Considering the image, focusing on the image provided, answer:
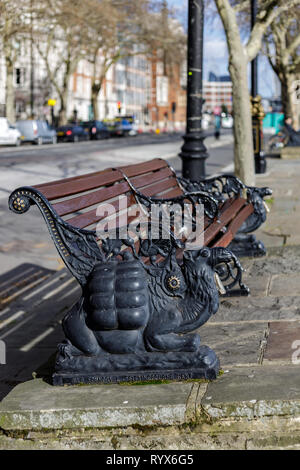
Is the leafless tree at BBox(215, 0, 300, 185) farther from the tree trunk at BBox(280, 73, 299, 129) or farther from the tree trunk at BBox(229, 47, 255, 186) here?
the tree trunk at BBox(280, 73, 299, 129)

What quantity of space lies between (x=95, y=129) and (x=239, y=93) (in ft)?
165

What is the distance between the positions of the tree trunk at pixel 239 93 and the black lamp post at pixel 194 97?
3.54 metres

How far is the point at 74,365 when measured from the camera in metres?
3.91

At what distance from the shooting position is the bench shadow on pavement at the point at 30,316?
526 centimetres

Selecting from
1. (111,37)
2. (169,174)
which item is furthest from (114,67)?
(169,174)

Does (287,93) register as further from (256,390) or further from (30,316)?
(256,390)

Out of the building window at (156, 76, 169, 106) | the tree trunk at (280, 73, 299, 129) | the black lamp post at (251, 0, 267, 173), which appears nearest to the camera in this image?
the black lamp post at (251, 0, 267, 173)

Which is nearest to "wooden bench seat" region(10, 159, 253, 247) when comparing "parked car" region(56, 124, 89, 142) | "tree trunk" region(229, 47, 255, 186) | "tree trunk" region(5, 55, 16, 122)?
"tree trunk" region(229, 47, 255, 186)

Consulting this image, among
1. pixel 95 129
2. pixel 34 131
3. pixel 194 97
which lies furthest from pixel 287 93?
pixel 95 129

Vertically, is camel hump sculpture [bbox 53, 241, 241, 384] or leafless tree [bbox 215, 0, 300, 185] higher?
leafless tree [bbox 215, 0, 300, 185]

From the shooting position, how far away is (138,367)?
389cm

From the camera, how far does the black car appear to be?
2466 inches

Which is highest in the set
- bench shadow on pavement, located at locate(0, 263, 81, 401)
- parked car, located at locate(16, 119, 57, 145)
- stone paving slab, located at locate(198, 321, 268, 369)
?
parked car, located at locate(16, 119, 57, 145)
